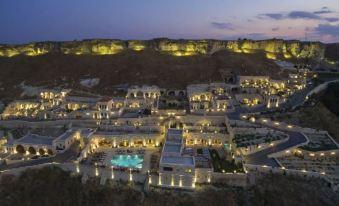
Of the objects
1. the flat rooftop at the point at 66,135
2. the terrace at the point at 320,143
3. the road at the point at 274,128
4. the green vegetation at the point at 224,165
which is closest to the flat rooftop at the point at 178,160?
the green vegetation at the point at 224,165

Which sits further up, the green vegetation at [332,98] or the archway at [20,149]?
the green vegetation at [332,98]

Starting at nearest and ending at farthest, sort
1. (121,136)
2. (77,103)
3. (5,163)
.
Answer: (5,163), (121,136), (77,103)

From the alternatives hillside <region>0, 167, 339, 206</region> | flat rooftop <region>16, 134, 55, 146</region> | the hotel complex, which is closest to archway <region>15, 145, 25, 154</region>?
the hotel complex

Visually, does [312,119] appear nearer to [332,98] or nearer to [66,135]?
[332,98]

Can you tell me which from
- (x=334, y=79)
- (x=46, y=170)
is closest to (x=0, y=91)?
(x=46, y=170)

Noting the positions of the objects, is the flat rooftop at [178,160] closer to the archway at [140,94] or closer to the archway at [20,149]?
the archway at [20,149]

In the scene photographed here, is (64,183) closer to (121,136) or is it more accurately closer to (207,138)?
(121,136)
